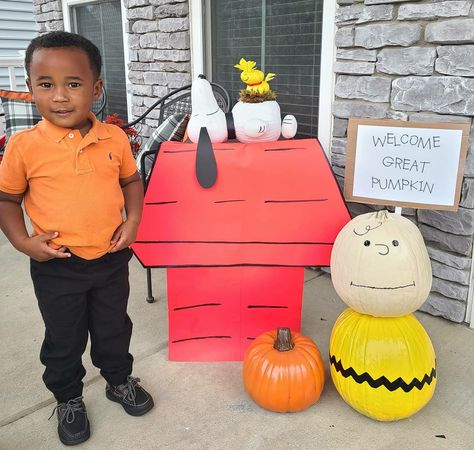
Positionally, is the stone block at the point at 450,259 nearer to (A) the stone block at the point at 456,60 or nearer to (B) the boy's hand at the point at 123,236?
(A) the stone block at the point at 456,60

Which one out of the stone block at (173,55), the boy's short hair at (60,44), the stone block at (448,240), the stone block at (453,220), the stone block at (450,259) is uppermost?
the stone block at (173,55)

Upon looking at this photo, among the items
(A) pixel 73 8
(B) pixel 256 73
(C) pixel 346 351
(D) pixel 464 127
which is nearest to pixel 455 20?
(D) pixel 464 127

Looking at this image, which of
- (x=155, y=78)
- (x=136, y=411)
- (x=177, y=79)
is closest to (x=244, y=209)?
(x=136, y=411)

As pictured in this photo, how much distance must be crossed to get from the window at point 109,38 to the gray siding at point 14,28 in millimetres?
3794

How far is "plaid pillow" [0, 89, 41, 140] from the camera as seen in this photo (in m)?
3.89

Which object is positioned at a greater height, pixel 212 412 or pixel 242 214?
pixel 242 214

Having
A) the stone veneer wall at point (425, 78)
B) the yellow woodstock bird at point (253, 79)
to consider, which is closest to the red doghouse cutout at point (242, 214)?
the yellow woodstock bird at point (253, 79)

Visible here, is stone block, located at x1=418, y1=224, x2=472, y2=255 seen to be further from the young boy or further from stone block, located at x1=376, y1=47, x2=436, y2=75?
the young boy

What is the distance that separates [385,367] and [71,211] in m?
1.17

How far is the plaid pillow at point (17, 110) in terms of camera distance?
3893 millimetres

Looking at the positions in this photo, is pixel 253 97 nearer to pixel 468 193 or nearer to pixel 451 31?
pixel 451 31

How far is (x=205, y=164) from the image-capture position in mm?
2002

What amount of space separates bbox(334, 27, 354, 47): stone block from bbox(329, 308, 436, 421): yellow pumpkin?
4.88ft

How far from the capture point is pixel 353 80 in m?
2.62
